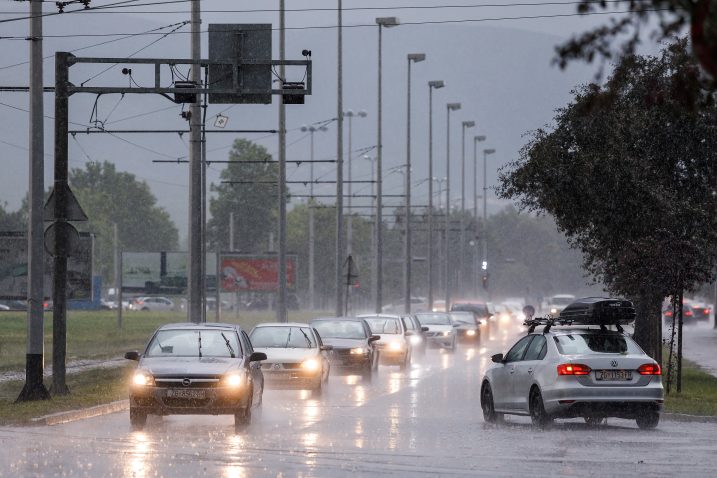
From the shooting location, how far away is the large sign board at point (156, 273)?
9500 cm

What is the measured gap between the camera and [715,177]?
34.2 metres

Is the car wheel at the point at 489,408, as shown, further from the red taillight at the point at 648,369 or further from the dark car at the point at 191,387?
the dark car at the point at 191,387

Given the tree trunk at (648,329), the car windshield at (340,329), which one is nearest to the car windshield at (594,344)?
the tree trunk at (648,329)

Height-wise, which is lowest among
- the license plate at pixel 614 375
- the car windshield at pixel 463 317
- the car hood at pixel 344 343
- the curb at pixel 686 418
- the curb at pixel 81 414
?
the curb at pixel 686 418

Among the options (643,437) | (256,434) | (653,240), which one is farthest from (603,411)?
(653,240)

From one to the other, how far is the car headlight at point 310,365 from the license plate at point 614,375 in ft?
32.3

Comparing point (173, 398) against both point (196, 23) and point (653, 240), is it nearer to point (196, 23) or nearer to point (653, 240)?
point (653, 240)

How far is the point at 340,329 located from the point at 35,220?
14.2 m

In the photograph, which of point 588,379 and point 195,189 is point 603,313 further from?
point 195,189

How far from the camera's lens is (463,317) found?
221ft

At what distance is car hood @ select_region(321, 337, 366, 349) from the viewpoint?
36.8 metres

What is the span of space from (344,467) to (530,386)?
6728mm

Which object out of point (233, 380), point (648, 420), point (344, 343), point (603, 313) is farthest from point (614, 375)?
point (344, 343)

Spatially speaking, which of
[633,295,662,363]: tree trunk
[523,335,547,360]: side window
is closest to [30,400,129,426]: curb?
[523,335,547,360]: side window
